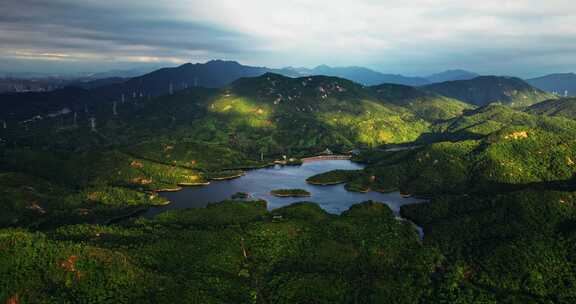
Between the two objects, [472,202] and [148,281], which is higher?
[472,202]

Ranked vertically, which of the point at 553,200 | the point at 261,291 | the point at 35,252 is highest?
the point at 553,200

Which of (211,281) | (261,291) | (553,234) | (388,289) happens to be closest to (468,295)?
(388,289)

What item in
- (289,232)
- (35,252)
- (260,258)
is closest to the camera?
(35,252)

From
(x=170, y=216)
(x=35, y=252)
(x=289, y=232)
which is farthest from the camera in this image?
(x=170, y=216)

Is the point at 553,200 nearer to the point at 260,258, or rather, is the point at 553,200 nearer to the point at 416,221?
the point at 416,221

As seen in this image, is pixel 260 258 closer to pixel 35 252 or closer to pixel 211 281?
pixel 211 281

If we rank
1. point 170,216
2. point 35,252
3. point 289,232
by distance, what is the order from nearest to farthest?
point 35,252, point 289,232, point 170,216

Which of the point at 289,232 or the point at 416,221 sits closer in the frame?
the point at 289,232

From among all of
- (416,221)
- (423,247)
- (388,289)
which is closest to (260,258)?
(388,289)

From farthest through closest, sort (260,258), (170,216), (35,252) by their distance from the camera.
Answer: (170,216) < (260,258) < (35,252)
